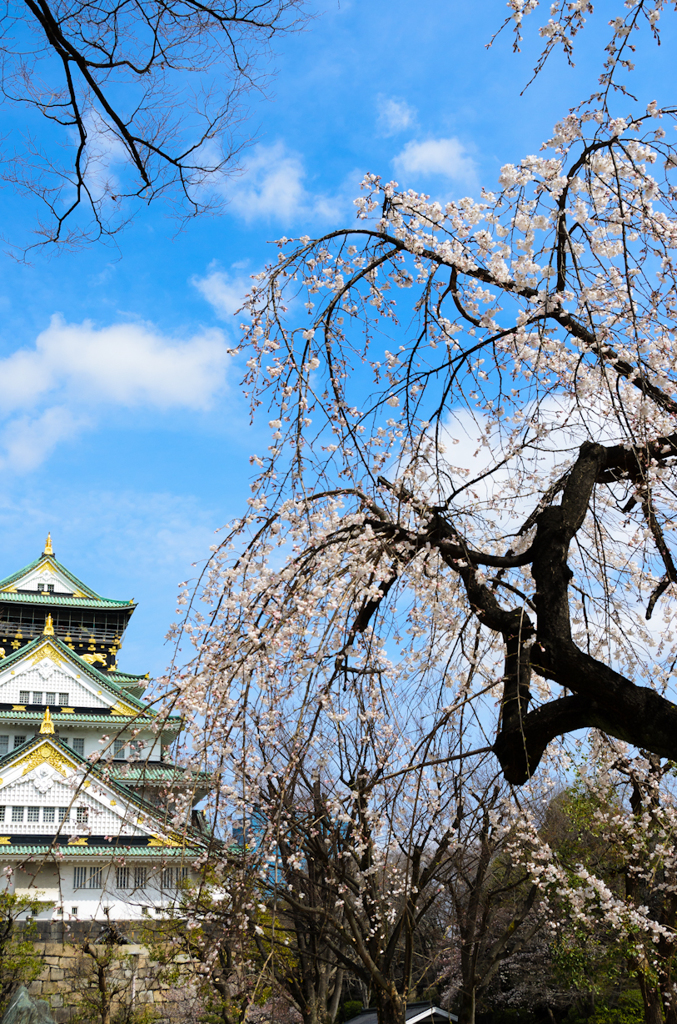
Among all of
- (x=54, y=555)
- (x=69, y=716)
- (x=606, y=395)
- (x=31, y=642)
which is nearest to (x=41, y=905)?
(x=69, y=716)

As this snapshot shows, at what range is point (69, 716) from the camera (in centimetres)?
1980

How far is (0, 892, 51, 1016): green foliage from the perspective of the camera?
487 inches

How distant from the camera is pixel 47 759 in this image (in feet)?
56.3

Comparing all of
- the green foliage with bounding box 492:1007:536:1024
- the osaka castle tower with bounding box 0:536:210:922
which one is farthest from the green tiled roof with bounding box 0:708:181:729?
the green foliage with bounding box 492:1007:536:1024

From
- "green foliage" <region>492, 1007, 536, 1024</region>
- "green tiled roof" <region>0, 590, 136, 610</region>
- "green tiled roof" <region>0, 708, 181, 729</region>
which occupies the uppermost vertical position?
"green tiled roof" <region>0, 590, 136, 610</region>

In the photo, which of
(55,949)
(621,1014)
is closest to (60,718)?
(55,949)

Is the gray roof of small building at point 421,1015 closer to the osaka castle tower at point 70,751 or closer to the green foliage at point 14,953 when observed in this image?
the osaka castle tower at point 70,751

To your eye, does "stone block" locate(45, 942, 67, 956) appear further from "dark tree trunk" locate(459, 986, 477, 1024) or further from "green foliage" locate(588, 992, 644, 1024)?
"green foliage" locate(588, 992, 644, 1024)

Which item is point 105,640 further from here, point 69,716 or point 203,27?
point 203,27

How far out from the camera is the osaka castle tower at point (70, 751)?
50.2 ft

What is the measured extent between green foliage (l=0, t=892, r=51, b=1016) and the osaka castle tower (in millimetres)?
511

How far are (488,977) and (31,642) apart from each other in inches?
604

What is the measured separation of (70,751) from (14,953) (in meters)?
4.80

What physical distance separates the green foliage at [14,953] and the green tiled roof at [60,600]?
1054 cm
